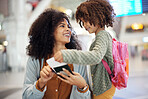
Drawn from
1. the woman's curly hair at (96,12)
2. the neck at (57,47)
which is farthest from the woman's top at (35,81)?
the woman's curly hair at (96,12)

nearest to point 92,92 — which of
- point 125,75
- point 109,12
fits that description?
point 125,75

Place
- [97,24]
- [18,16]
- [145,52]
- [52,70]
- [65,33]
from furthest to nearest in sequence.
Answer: [145,52] → [18,16] → [65,33] → [97,24] → [52,70]

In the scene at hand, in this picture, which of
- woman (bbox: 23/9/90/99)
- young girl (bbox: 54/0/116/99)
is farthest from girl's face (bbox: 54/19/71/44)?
young girl (bbox: 54/0/116/99)

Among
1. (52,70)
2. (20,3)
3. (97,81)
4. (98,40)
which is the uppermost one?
(20,3)

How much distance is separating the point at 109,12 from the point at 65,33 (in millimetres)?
381

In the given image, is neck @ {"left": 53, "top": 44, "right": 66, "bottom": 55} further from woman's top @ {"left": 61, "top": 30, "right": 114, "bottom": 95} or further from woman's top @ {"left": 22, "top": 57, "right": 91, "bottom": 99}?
woman's top @ {"left": 61, "top": 30, "right": 114, "bottom": 95}

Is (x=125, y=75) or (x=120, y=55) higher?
(x=120, y=55)

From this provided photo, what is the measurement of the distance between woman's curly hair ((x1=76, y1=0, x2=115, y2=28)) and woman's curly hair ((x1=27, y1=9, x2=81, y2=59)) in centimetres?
25

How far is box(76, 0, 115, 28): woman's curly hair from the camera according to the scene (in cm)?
109

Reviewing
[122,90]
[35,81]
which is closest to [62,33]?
[35,81]

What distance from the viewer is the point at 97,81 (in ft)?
3.62

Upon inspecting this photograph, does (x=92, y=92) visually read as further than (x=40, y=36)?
No

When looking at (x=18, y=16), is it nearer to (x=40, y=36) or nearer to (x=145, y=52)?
(x=40, y=36)

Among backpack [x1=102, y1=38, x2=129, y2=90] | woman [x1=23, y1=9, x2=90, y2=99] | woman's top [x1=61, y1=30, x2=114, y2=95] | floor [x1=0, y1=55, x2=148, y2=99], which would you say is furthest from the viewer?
floor [x1=0, y1=55, x2=148, y2=99]
